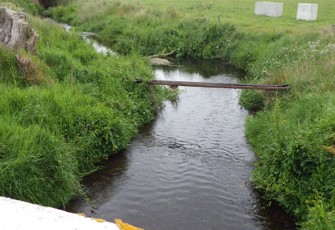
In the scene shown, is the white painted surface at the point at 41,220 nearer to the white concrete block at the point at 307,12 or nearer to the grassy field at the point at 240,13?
the grassy field at the point at 240,13

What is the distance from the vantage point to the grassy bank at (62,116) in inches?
319

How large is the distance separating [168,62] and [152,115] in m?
9.54

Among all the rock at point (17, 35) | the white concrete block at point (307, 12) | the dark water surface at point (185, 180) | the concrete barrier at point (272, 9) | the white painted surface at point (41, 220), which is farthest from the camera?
the concrete barrier at point (272, 9)

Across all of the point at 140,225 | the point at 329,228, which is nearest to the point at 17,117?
the point at 140,225

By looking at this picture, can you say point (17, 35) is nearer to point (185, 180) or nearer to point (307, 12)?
point (185, 180)

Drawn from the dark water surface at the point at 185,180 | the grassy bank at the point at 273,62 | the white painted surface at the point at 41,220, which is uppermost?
the grassy bank at the point at 273,62

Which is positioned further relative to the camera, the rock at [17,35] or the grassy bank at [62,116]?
the rock at [17,35]

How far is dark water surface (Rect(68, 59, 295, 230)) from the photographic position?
8.31 metres

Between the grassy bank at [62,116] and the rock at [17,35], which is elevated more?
the rock at [17,35]

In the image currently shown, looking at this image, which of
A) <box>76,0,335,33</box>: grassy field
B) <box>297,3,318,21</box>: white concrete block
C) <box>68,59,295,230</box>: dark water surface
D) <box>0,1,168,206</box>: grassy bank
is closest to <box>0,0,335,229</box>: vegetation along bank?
<box>0,1,168,206</box>: grassy bank

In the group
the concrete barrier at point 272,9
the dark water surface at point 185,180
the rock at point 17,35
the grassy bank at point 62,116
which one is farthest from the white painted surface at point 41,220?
the concrete barrier at point 272,9

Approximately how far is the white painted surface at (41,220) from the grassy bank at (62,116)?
1.32 m

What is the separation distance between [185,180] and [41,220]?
4.28 meters

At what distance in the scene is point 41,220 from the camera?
616cm
